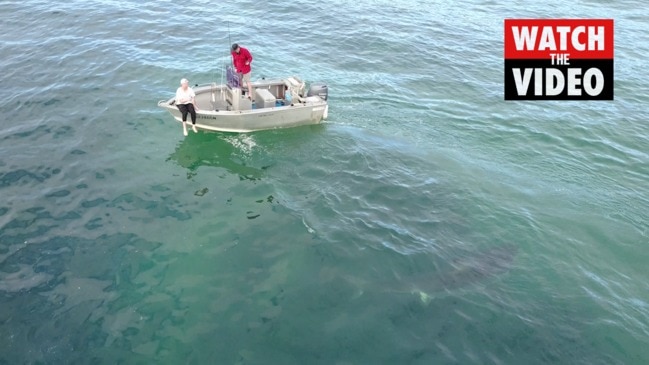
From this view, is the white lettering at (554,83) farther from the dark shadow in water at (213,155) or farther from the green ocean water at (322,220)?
the dark shadow in water at (213,155)

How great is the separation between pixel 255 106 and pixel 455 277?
11.8m

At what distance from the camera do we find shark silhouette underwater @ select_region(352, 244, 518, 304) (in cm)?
1359

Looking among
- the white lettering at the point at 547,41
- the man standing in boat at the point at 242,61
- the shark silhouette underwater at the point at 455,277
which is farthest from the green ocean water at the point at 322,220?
the white lettering at the point at 547,41

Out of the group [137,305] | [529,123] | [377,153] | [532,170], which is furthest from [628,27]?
[137,305]

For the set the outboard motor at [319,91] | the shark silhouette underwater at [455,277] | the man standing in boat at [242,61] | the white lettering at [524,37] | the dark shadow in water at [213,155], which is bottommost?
the shark silhouette underwater at [455,277]

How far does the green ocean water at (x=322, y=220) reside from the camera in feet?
40.0

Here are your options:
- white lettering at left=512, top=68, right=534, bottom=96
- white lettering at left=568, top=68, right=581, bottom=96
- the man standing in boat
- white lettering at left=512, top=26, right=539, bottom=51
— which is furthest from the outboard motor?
white lettering at left=512, top=26, right=539, bottom=51

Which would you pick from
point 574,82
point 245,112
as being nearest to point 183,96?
point 245,112

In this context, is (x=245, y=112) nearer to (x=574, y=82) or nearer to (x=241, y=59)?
(x=241, y=59)

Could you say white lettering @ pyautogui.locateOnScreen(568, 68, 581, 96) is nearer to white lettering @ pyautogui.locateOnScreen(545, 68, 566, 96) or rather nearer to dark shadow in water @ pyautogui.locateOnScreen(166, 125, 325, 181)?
white lettering @ pyautogui.locateOnScreen(545, 68, 566, 96)

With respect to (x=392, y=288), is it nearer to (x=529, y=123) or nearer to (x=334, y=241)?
(x=334, y=241)

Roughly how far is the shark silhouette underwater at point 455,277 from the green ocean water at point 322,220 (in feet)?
0.21

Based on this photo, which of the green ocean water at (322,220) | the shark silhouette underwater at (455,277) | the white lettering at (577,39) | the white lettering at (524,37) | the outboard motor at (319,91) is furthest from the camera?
the white lettering at (524,37)

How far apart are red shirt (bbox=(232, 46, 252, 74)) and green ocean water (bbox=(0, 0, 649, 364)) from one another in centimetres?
286
